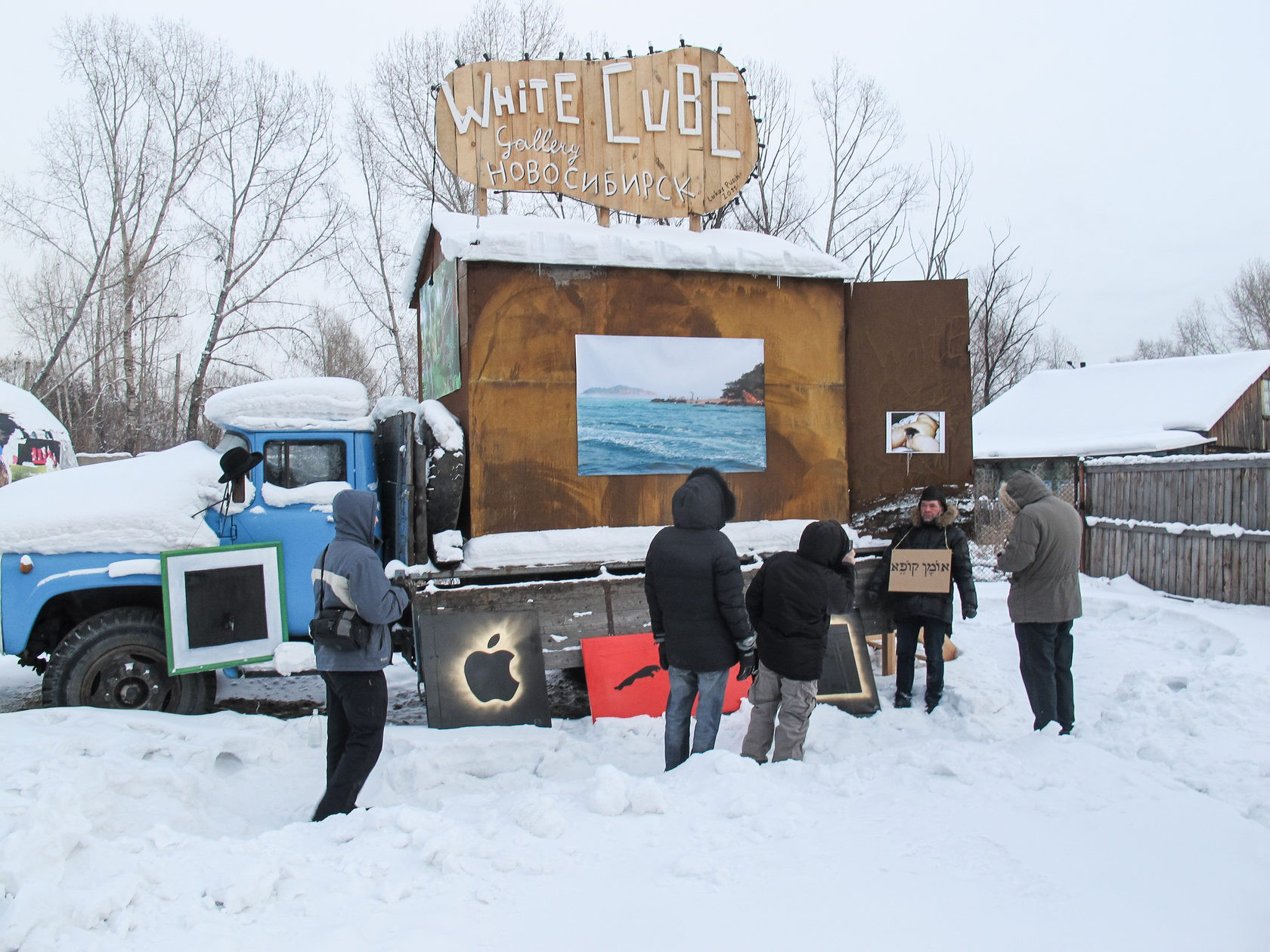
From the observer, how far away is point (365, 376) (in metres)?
28.6

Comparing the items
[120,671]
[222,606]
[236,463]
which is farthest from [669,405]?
[120,671]

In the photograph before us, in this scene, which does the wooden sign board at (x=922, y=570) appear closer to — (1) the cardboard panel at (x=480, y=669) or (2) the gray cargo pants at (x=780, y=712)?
(2) the gray cargo pants at (x=780, y=712)

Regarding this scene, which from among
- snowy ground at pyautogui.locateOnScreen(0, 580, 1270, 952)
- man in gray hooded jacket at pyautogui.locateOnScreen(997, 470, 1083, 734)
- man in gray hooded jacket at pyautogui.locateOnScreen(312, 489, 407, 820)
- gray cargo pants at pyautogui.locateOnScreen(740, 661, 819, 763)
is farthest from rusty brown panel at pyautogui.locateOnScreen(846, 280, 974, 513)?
man in gray hooded jacket at pyautogui.locateOnScreen(312, 489, 407, 820)

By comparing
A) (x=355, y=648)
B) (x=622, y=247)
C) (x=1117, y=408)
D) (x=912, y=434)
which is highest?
(x=622, y=247)

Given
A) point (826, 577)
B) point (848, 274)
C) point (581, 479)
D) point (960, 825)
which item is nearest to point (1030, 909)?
point (960, 825)

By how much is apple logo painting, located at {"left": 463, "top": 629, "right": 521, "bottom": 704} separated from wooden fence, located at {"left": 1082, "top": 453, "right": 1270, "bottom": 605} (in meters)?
8.61

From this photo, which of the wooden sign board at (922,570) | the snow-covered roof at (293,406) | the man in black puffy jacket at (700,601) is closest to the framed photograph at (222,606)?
the snow-covered roof at (293,406)

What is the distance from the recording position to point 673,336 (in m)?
6.33

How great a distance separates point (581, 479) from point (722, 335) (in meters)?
1.62

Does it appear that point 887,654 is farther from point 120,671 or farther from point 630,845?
point 120,671

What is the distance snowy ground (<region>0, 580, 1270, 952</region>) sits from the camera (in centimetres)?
259

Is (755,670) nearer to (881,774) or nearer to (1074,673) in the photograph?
(881,774)

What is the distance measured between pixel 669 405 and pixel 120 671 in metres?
4.28

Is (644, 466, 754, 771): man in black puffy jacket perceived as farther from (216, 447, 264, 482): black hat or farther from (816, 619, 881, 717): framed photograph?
(216, 447, 264, 482): black hat
